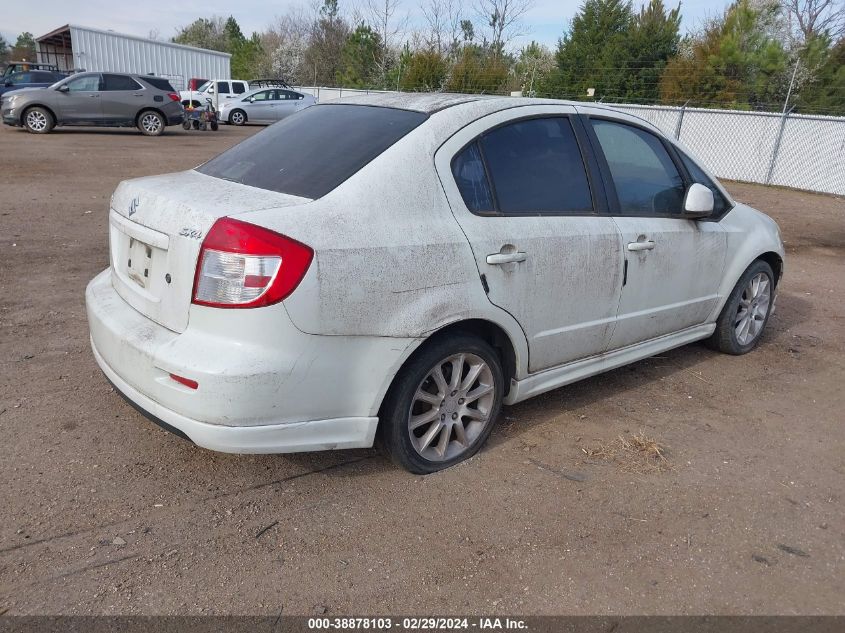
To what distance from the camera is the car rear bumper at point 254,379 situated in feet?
8.70

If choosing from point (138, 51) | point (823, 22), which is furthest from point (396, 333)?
point (138, 51)

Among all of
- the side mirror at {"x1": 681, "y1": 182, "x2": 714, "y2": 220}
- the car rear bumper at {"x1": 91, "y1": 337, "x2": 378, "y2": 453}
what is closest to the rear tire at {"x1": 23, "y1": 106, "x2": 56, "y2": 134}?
the car rear bumper at {"x1": 91, "y1": 337, "x2": 378, "y2": 453}

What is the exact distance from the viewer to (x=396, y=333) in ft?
9.59

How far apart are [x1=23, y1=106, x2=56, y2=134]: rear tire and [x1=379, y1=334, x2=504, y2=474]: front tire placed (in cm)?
1922

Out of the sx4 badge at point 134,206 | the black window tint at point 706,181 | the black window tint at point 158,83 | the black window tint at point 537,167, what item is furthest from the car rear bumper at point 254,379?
the black window tint at point 158,83

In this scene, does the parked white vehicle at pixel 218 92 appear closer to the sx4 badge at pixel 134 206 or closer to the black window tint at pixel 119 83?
the black window tint at pixel 119 83

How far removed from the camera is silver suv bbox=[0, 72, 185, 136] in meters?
18.4

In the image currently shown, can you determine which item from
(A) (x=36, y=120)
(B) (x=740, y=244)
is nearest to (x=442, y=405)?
(B) (x=740, y=244)

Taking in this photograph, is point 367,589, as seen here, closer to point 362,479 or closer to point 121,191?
point 362,479

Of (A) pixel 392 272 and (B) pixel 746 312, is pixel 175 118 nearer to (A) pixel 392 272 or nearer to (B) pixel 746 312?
(B) pixel 746 312

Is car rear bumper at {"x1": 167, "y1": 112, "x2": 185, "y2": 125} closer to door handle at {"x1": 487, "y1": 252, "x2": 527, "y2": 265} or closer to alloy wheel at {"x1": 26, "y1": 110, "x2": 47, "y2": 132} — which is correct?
alloy wheel at {"x1": 26, "y1": 110, "x2": 47, "y2": 132}

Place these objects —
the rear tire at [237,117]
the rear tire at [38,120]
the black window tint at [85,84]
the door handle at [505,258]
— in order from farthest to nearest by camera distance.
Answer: the rear tire at [237,117] → the black window tint at [85,84] → the rear tire at [38,120] → the door handle at [505,258]

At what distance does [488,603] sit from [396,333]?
1.10m

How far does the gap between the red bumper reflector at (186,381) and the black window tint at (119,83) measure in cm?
1912
